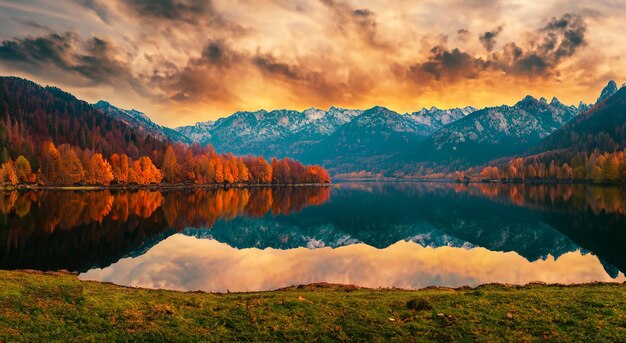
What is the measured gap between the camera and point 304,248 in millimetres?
66938

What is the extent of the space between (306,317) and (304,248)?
150 ft

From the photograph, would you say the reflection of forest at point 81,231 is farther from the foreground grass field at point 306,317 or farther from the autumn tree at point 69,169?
the autumn tree at point 69,169

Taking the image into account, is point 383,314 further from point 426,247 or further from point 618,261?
point 426,247

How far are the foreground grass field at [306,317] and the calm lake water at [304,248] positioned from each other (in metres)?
16.3

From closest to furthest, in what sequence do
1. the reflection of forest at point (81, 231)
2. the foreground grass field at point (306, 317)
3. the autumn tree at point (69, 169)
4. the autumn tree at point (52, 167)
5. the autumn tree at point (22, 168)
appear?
the foreground grass field at point (306, 317)
the reflection of forest at point (81, 231)
the autumn tree at point (22, 168)
the autumn tree at point (52, 167)
the autumn tree at point (69, 169)

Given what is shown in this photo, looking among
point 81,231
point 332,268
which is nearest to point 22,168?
point 81,231

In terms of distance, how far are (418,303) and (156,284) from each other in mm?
29533

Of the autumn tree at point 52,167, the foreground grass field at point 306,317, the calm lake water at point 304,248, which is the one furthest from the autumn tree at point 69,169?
the foreground grass field at point 306,317

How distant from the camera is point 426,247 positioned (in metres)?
69.6

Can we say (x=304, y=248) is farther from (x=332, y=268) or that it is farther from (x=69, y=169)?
(x=69, y=169)

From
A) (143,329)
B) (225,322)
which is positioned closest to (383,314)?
(225,322)

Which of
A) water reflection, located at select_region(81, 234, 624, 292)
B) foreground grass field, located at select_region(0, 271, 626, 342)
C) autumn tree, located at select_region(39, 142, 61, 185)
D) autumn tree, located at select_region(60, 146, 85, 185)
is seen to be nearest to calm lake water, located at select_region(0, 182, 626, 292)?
water reflection, located at select_region(81, 234, 624, 292)

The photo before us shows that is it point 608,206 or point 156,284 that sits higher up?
point 608,206

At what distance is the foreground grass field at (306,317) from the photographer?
62.3 feet
